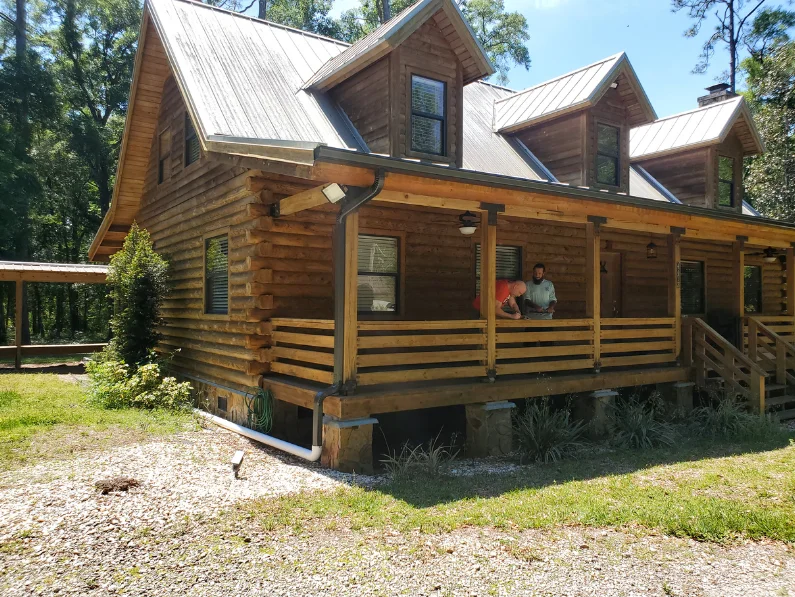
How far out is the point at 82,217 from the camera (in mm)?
33125

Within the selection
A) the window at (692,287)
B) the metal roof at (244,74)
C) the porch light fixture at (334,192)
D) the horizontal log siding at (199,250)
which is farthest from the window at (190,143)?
the window at (692,287)

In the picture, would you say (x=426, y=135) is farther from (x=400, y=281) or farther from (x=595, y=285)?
(x=595, y=285)

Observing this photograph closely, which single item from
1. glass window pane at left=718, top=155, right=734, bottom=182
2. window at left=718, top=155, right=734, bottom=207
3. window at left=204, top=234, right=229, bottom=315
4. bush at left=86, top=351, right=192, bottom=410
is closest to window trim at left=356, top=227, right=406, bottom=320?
window at left=204, top=234, right=229, bottom=315

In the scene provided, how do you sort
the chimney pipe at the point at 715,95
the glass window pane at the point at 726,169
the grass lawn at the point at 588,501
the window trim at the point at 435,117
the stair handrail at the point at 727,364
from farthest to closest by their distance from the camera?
the chimney pipe at the point at 715,95
the glass window pane at the point at 726,169
the window trim at the point at 435,117
the stair handrail at the point at 727,364
the grass lawn at the point at 588,501

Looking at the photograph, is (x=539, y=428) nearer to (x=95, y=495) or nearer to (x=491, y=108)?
(x=95, y=495)

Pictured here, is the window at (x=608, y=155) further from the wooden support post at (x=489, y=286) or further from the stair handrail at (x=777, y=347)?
the wooden support post at (x=489, y=286)

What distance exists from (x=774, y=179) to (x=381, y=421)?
2026 cm

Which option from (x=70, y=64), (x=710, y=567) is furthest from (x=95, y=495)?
(x=70, y=64)

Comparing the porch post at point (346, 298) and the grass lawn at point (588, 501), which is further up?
the porch post at point (346, 298)

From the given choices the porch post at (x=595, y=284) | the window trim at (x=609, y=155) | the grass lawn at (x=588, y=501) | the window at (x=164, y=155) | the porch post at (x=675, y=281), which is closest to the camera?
the grass lawn at (x=588, y=501)

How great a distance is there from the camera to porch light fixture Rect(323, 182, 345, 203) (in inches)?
270

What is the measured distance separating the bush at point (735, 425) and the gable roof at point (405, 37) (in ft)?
22.0

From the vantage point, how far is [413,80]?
1037 centimetres

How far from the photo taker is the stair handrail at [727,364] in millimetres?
9906
